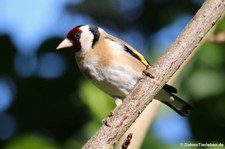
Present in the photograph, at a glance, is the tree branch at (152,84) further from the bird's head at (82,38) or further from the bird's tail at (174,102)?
the bird's head at (82,38)

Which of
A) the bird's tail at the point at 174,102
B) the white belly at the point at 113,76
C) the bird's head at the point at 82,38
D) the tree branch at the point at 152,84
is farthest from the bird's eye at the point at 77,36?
the tree branch at the point at 152,84

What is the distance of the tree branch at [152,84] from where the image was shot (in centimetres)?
135

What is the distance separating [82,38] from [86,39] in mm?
34

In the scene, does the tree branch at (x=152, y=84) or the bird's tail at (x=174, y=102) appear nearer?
the tree branch at (x=152, y=84)

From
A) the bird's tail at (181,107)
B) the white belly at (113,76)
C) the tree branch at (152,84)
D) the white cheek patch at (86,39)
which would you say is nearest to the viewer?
Answer: the tree branch at (152,84)

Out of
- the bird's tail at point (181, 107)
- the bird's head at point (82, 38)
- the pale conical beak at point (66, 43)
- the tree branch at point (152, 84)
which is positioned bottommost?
the tree branch at point (152, 84)

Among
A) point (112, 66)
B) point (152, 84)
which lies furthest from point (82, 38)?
point (152, 84)

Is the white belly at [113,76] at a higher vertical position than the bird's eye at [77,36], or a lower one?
lower

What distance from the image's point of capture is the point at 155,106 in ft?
5.40

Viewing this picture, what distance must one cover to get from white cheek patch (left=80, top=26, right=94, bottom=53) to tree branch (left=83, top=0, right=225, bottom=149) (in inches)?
36.9

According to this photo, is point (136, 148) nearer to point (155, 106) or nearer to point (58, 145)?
point (155, 106)

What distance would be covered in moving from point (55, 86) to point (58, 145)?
1.28 ft

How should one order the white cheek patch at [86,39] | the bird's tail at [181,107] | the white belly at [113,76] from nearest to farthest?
the bird's tail at [181,107] < the white belly at [113,76] < the white cheek patch at [86,39]

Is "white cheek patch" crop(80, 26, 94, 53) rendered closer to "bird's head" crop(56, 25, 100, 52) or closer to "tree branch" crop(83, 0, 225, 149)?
"bird's head" crop(56, 25, 100, 52)
